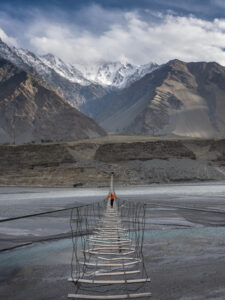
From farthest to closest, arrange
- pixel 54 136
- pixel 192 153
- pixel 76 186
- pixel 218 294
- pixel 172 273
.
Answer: pixel 54 136 < pixel 192 153 < pixel 76 186 < pixel 172 273 < pixel 218 294

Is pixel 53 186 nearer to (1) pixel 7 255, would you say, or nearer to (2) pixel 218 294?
(1) pixel 7 255

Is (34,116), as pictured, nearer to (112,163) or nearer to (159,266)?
(112,163)

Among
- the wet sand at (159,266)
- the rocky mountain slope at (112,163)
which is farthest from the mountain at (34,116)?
the wet sand at (159,266)

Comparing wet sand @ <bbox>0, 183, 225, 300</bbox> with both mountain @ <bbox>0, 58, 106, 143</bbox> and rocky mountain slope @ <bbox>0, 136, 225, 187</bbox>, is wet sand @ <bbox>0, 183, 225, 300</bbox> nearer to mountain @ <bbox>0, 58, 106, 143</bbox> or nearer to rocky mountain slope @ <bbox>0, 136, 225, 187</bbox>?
rocky mountain slope @ <bbox>0, 136, 225, 187</bbox>

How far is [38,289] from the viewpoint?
28.5 feet

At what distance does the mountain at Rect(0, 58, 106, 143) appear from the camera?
166 metres

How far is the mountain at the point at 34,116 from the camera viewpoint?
6550 inches

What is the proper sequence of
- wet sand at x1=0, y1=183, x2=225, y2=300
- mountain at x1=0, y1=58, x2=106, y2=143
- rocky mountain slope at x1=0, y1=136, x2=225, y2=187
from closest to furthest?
wet sand at x1=0, y1=183, x2=225, y2=300, rocky mountain slope at x1=0, y1=136, x2=225, y2=187, mountain at x1=0, y1=58, x2=106, y2=143

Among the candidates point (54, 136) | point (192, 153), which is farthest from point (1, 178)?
point (54, 136)

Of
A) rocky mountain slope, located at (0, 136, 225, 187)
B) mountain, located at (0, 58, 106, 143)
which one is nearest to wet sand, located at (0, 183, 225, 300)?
rocky mountain slope, located at (0, 136, 225, 187)

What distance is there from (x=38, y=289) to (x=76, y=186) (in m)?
58.4

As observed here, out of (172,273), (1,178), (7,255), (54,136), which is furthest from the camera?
(54,136)

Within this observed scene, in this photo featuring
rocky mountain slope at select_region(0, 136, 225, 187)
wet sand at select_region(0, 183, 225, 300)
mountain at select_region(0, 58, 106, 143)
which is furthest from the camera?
mountain at select_region(0, 58, 106, 143)

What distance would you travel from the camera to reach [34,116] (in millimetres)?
178750
